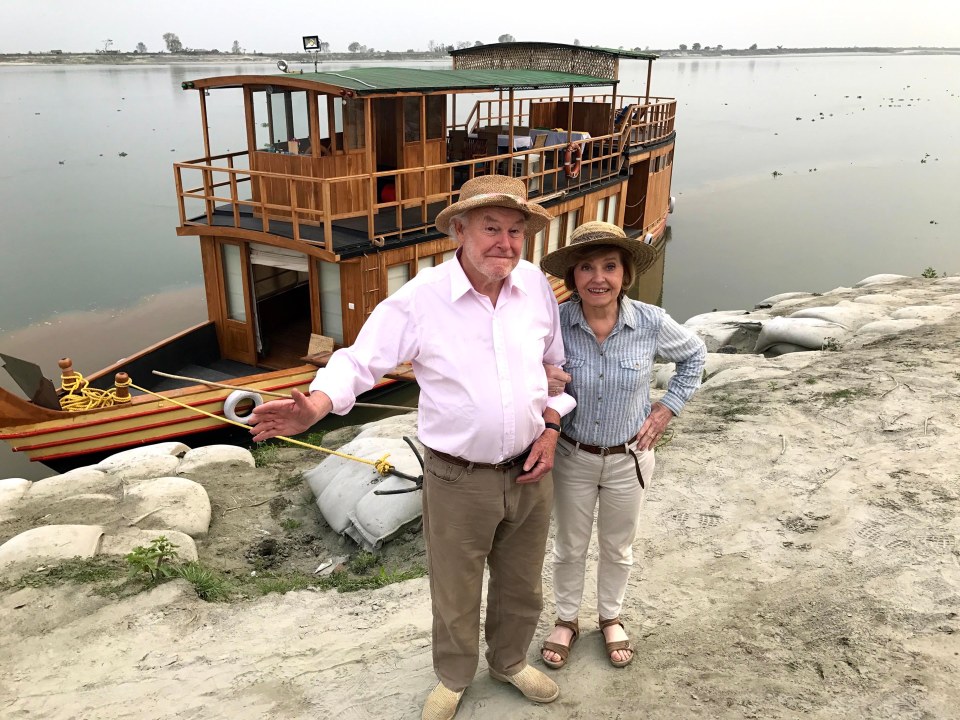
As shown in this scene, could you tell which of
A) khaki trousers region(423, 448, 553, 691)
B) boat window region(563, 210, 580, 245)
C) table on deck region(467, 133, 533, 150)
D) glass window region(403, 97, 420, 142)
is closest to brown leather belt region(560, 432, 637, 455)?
khaki trousers region(423, 448, 553, 691)

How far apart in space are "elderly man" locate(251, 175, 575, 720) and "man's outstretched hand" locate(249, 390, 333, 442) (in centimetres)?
2

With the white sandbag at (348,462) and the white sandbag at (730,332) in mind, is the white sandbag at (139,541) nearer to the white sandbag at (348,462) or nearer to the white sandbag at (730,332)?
the white sandbag at (348,462)

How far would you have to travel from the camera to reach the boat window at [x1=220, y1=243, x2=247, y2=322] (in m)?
9.75

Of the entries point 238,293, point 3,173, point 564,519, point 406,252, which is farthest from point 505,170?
point 3,173

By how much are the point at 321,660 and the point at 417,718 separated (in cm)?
77

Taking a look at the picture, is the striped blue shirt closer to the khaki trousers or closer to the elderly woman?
the elderly woman

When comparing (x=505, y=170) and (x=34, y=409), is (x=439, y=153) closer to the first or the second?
(x=505, y=170)

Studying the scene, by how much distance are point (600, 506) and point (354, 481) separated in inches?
119

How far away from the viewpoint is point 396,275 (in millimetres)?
9500

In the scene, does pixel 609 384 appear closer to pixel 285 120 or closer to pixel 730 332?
pixel 285 120

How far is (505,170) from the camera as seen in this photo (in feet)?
44.0

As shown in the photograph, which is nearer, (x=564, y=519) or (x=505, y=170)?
(x=564, y=519)

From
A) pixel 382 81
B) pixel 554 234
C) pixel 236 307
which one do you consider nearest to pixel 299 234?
pixel 236 307

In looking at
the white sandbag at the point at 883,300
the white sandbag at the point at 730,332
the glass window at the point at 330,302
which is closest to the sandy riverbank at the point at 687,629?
the glass window at the point at 330,302
